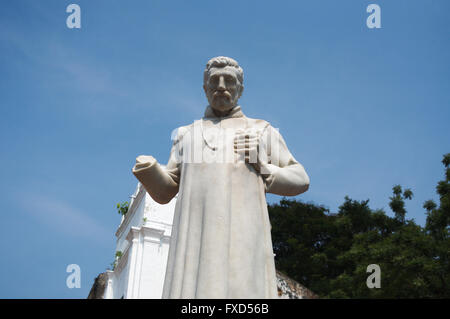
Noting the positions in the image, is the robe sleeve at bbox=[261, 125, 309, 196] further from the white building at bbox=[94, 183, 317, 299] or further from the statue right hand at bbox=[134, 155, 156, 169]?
the white building at bbox=[94, 183, 317, 299]

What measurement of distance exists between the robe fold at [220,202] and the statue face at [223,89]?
4.3 inches

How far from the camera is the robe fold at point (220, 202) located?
14.9ft

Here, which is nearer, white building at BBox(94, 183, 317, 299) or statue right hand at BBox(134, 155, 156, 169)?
statue right hand at BBox(134, 155, 156, 169)

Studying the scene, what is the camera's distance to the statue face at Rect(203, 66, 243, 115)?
544 cm

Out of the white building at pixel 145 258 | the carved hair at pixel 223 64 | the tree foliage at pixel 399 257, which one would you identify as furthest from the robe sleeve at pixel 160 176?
the tree foliage at pixel 399 257

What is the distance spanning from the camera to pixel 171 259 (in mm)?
4793

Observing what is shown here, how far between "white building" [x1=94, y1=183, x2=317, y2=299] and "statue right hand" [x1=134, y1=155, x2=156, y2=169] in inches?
585

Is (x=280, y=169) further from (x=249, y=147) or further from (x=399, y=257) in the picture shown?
(x=399, y=257)

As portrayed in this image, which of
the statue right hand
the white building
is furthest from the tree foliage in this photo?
the statue right hand

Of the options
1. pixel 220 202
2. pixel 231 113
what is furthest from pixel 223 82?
pixel 220 202

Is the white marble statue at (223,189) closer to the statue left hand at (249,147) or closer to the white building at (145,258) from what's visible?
the statue left hand at (249,147)

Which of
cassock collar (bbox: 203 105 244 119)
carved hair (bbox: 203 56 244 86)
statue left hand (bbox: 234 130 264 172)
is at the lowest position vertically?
statue left hand (bbox: 234 130 264 172)
